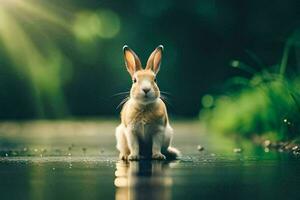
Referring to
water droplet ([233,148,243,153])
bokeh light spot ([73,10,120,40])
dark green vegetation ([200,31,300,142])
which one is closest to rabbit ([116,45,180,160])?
water droplet ([233,148,243,153])

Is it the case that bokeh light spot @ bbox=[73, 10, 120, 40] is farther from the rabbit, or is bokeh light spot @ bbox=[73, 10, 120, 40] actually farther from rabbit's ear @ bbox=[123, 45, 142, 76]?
the rabbit

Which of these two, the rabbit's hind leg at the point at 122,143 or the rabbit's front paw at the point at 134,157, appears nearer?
the rabbit's front paw at the point at 134,157

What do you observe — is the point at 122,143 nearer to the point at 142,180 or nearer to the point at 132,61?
the point at 132,61

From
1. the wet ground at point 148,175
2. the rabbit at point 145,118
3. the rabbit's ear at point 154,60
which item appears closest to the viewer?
the wet ground at point 148,175

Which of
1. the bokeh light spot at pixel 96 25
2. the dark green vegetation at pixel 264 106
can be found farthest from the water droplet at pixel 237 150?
the bokeh light spot at pixel 96 25

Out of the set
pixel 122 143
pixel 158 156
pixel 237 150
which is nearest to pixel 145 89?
pixel 158 156

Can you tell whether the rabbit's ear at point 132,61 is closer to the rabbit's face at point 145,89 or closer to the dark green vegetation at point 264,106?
the rabbit's face at point 145,89

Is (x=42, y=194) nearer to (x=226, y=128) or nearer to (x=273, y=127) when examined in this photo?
(x=273, y=127)
